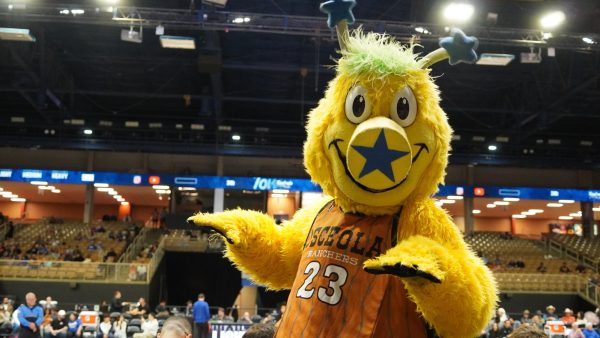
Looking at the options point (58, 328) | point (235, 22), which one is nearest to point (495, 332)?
point (235, 22)

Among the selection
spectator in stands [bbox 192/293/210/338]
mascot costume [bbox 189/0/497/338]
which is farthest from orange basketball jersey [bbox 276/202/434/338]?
spectator in stands [bbox 192/293/210/338]

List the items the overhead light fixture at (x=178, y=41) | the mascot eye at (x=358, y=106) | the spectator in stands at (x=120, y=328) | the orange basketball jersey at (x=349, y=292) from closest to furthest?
the orange basketball jersey at (x=349, y=292)
the mascot eye at (x=358, y=106)
the spectator in stands at (x=120, y=328)
the overhead light fixture at (x=178, y=41)

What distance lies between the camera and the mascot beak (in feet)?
7.86

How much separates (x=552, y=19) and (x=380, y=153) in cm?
1311

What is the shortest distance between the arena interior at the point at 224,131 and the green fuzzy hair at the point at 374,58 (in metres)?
9.32

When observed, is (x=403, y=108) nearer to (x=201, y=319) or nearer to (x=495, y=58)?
(x=201, y=319)

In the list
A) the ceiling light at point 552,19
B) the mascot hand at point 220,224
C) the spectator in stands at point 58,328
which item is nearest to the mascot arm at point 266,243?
the mascot hand at point 220,224

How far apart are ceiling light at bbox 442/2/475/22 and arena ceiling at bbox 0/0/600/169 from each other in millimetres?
477

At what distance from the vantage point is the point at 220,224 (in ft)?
9.78

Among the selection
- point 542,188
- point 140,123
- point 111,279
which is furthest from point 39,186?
point 542,188

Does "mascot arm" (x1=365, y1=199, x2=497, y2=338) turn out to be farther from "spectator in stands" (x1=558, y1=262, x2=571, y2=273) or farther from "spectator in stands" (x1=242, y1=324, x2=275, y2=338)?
"spectator in stands" (x1=558, y1=262, x2=571, y2=273)

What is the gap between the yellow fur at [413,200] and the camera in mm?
2199

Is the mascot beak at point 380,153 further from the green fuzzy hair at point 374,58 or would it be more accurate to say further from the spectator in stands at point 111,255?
the spectator in stands at point 111,255

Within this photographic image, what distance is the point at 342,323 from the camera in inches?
98.4
